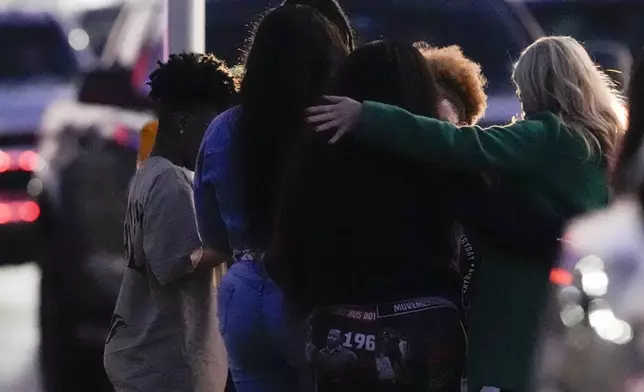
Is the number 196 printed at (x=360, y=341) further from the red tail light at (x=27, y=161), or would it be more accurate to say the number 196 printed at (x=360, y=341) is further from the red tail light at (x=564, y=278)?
the red tail light at (x=27, y=161)

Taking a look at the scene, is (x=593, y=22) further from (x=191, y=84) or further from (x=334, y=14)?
(x=191, y=84)

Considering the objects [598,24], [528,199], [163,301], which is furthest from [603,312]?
[598,24]

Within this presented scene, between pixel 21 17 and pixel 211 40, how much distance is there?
6.93 ft

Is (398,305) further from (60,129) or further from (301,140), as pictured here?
(60,129)

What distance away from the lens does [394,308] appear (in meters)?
2.46

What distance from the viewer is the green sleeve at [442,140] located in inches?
96.3

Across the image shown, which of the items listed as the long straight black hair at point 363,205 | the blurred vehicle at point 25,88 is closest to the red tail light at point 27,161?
the blurred vehicle at point 25,88

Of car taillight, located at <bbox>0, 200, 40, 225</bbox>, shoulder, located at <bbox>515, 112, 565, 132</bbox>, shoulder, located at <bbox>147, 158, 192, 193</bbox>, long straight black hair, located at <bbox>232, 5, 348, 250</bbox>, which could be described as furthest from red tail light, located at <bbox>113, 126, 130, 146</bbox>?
shoulder, located at <bbox>515, 112, 565, 132</bbox>

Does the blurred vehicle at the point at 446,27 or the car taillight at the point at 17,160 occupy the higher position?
the blurred vehicle at the point at 446,27

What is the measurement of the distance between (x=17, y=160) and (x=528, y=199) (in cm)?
531

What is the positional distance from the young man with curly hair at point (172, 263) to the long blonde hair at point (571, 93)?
951mm

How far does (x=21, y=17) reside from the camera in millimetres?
7395

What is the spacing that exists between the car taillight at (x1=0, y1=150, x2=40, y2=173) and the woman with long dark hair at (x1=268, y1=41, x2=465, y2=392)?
5.09 m

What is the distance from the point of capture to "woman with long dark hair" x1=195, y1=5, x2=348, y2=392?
9.23ft
